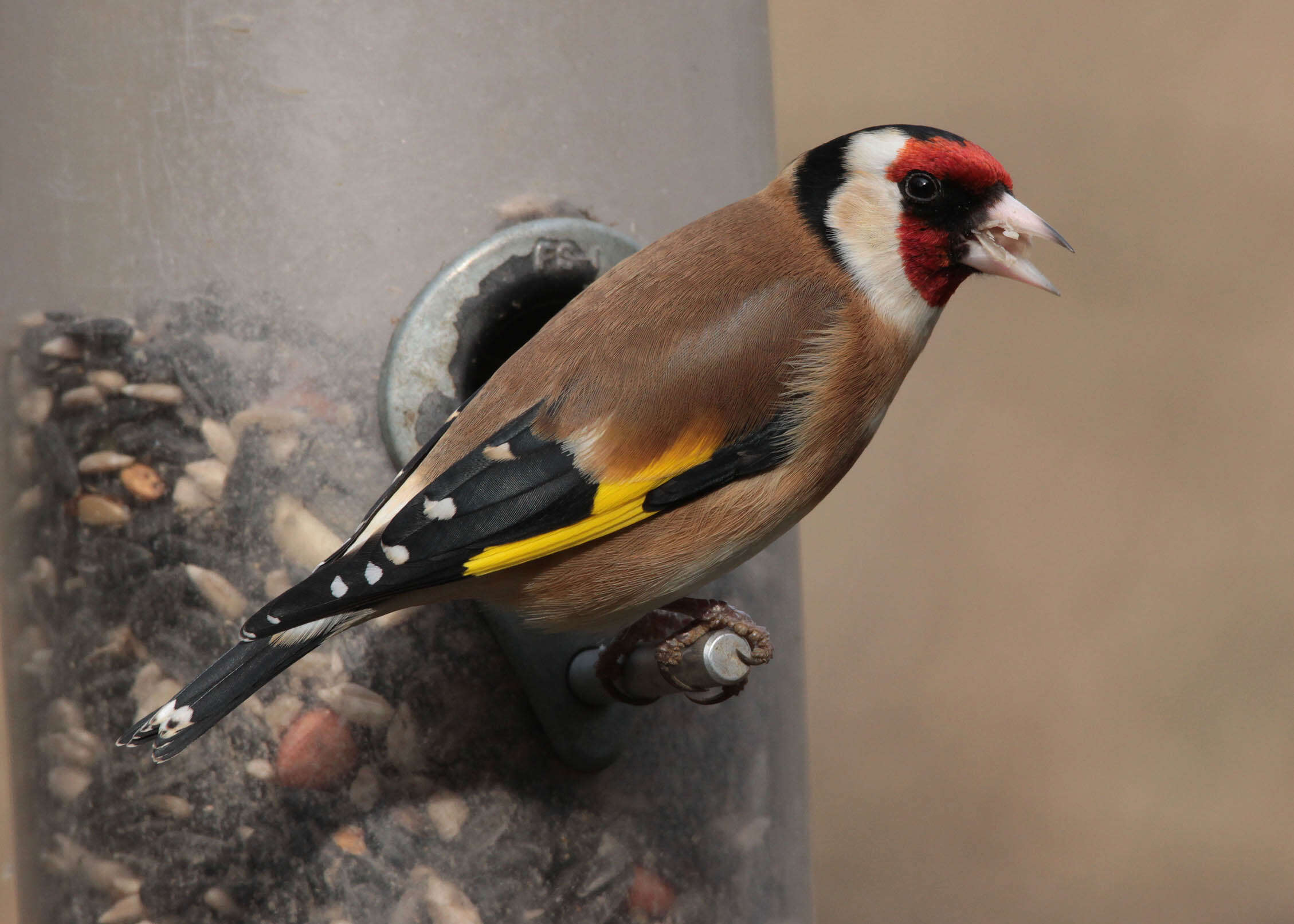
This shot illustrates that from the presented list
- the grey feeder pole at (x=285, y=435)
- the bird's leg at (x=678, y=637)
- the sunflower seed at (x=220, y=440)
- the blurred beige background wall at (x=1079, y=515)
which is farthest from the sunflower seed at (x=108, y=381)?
the blurred beige background wall at (x=1079, y=515)

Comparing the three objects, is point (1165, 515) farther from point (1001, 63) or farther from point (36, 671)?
point (36, 671)

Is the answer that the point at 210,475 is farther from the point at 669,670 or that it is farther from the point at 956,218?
the point at 956,218

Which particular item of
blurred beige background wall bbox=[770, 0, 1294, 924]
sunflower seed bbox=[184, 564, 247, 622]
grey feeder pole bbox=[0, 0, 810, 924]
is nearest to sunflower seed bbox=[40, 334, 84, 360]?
grey feeder pole bbox=[0, 0, 810, 924]

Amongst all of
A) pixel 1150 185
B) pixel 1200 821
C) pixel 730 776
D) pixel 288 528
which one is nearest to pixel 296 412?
pixel 288 528

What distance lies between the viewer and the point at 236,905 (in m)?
2.38

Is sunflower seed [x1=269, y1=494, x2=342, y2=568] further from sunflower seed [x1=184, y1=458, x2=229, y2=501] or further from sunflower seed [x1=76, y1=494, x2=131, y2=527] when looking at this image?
sunflower seed [x1=76, y1=494, x2=131, y2=527]

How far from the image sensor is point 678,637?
2.31m

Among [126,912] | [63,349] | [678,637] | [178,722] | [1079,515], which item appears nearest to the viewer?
[178,722]

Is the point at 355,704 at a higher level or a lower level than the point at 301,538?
lower

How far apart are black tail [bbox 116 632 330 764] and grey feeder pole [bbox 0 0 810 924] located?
327 millimetres

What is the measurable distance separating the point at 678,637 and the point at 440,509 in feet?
1.36

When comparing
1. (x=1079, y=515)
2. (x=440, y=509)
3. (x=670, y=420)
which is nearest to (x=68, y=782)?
(x=440, y=509)

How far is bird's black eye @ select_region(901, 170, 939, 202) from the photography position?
234 cm

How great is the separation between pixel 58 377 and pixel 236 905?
862 millimetres
